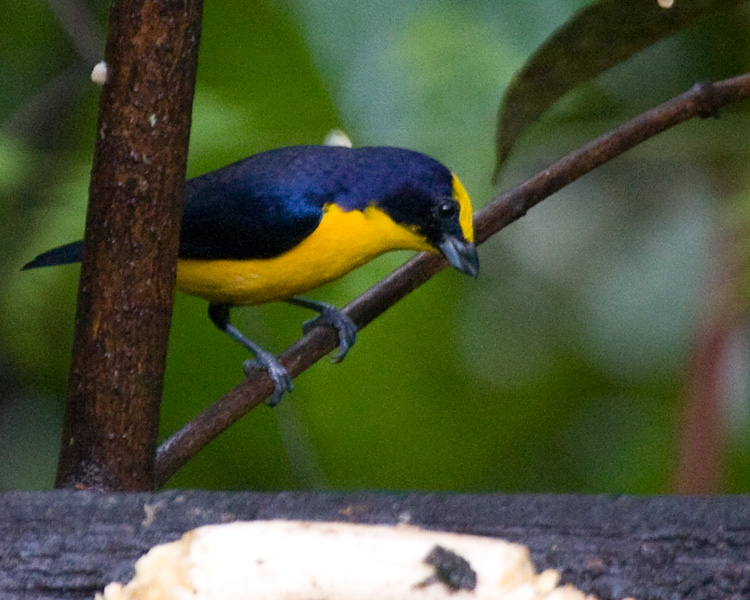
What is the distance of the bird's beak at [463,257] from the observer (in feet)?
4.08

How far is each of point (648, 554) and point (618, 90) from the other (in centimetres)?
117

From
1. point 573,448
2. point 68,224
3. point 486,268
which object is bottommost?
point 573,448

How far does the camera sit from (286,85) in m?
1.52

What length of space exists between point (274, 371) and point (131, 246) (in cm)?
36

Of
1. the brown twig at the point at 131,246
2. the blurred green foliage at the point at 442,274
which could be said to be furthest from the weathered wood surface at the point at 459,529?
the blurred green foliage at the point at 442,274

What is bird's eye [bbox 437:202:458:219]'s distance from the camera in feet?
4.10

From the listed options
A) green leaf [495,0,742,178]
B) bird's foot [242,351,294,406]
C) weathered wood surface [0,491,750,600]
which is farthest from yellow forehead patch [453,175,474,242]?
weathered wood surface [0,491,750,600]

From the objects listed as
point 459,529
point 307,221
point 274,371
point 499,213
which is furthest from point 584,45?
point 459,529

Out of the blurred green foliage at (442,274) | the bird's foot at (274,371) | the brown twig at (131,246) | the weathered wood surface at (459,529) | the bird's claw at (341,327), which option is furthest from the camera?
the blurred green foliage at (442,274)

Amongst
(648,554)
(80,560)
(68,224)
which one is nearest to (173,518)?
(80,560)

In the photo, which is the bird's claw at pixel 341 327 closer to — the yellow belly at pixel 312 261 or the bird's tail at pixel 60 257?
the yellow belly at pixel 312 261

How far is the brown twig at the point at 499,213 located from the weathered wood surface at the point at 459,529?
31cm

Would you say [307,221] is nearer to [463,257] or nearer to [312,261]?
[312,261]

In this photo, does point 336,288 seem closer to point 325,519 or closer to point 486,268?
point 486,268
